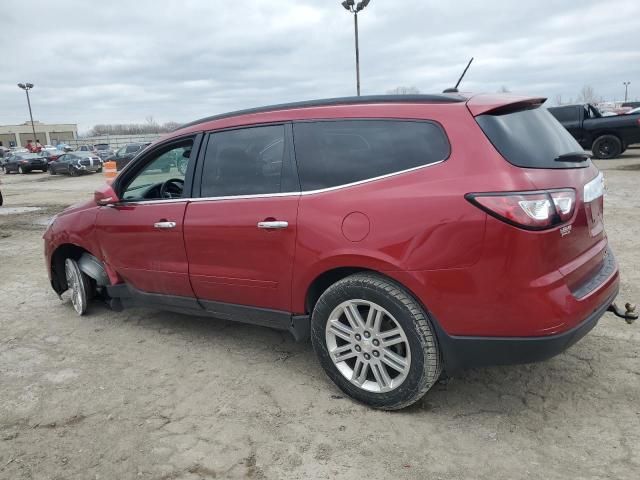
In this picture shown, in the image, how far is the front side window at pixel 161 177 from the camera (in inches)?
161

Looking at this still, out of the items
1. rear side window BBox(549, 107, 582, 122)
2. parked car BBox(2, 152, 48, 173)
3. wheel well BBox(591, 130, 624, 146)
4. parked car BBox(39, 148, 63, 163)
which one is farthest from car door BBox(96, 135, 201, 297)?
parked car BBox(2, 152, 48, 173)

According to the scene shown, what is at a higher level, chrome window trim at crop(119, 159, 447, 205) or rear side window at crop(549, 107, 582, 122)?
rear side window at crop(549, 107, 582, 122)

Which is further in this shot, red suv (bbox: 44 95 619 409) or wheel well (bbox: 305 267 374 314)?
wheel well (bbox: 305 267 374 314)

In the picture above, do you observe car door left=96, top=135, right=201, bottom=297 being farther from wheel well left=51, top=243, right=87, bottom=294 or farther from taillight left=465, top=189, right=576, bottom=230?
taillight left=465, top=189, right=576, bottom=230

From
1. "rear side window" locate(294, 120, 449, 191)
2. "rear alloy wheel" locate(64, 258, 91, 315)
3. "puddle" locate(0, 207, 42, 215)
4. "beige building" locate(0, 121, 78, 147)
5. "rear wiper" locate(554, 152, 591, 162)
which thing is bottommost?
"puddle" locate(0, 207, 42, 215)

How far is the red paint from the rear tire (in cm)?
1568

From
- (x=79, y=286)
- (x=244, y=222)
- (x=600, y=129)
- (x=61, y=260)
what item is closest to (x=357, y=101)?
(x=244, y=222)

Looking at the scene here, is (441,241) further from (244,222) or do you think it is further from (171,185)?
(171,185)

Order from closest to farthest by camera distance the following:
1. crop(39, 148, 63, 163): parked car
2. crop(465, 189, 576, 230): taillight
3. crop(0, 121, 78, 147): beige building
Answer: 1. crop(465, 189, 576, 230): taillight
2. crop(39, 148, 63, 163): parked car
3. crop(0, 121, 78, 147): beige building

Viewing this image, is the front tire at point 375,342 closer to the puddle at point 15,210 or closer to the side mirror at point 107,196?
the side mirror at point 107,196

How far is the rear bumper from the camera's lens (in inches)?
101

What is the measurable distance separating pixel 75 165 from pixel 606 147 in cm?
2517

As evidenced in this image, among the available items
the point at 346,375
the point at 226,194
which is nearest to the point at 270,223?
the point at 226,194

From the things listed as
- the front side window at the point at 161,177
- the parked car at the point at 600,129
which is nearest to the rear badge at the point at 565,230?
the front side window at the point at 161,177
